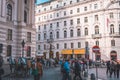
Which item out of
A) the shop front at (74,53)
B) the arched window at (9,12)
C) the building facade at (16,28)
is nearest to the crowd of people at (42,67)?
the building facade at (16,28)

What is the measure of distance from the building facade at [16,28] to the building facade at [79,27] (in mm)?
18544

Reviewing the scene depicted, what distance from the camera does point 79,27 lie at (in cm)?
7138

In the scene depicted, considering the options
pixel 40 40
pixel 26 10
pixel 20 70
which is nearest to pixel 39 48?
pixel 40 40

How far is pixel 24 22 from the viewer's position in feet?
144

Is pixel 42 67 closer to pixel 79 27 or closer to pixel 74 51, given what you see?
pixel 74 51

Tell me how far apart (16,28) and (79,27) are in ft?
105

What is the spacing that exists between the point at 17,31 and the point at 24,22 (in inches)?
96.4

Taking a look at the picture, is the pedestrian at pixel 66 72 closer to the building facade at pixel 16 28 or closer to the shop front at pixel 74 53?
the building facade at pixel 16 28

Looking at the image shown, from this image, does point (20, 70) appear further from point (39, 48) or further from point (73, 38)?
point (39, 48)

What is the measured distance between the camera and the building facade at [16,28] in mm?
38522

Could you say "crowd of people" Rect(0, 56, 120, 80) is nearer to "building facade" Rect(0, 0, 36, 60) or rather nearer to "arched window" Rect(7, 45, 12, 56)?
"building facade" Rect(0, 0, 36, 60)

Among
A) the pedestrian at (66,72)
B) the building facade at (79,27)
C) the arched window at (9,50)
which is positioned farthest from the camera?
the building facade at (79,27)

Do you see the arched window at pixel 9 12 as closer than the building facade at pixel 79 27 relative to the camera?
Yes

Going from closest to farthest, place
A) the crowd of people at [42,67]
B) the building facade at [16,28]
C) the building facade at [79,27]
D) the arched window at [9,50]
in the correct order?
1. the crowd of people at [42,67]
2. the building facade at [16,28]
3. the arched window at [9,50]
4. the building facade at [79,27]
